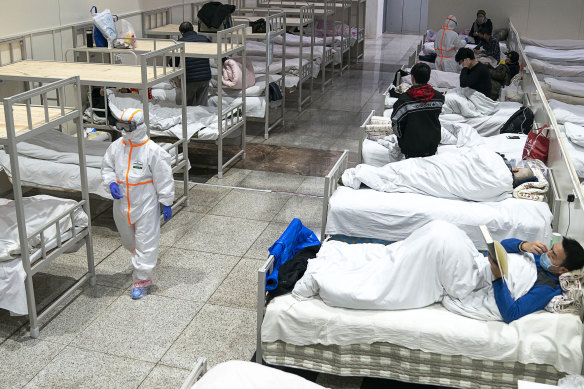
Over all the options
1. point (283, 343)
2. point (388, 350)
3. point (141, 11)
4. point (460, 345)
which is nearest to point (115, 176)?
point (283, 343)

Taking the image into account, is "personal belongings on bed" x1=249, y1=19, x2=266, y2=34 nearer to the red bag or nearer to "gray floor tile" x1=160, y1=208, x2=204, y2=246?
"gray floor tile" x1=160, y1=208, x2=204, y2=246

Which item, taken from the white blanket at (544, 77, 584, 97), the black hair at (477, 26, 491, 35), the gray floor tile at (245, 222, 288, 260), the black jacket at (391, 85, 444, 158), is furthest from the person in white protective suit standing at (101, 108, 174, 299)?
the black hair at (477, 26, 491, 35)

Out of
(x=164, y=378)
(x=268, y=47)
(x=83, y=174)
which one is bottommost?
(x=164, y=378)

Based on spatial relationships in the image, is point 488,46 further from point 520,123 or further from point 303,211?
point 303,211

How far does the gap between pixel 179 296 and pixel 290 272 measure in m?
1.29

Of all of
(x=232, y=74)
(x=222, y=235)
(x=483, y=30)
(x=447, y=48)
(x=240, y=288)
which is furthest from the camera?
(x=483, y=30)

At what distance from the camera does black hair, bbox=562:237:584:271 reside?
3898 millimetres

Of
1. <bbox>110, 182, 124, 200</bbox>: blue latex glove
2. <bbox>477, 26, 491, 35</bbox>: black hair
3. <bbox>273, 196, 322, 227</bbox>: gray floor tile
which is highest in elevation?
<bbox>477, 26, 491, 35</bbox>: black hair

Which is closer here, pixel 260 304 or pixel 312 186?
pixel 260 304

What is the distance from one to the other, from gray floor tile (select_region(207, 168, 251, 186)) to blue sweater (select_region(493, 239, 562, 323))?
4.41m

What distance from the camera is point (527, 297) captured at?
13.2ft

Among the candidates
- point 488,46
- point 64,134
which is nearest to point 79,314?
point 64,134

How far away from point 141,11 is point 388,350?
6.83 meters

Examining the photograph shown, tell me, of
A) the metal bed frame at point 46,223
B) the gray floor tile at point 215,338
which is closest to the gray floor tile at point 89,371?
the gray floor tile at point 215,338
